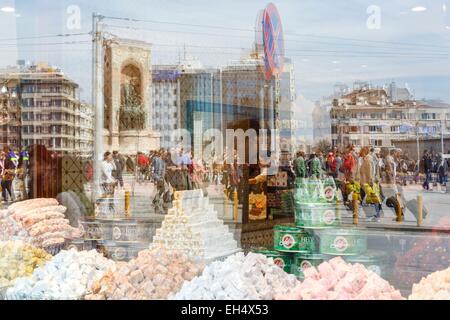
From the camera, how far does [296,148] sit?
5168mm

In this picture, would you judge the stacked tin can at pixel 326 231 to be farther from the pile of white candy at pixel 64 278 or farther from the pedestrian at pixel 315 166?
the pile of white candy at pixel 64 278

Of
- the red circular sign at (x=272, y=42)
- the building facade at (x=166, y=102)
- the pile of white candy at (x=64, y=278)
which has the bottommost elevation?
the pile of white candy at (x=64, y=278)

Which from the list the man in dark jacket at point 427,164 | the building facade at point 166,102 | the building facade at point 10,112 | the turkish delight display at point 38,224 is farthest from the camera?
the building facade at point 166,102

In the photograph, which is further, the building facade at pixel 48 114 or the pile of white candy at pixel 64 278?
the building facade at pixel 48 114

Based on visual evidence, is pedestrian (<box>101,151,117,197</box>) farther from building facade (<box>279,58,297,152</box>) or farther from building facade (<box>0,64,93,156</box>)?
building facade (<box>279,58,297,152</box>)

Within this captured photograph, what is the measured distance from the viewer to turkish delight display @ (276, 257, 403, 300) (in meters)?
2.47

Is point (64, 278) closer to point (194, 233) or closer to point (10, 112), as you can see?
point (194, 233)

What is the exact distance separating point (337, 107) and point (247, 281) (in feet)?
7.25

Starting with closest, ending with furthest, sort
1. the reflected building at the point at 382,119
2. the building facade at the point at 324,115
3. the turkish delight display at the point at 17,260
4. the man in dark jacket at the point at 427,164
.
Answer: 1. the turkish delight display at the point at 17,260
2. the man in dark jacket at the point at 427,164
3. the reflected building at the point at 382,119
4. the building facade at the point at 324,115

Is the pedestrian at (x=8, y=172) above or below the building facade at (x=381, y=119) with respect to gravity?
below

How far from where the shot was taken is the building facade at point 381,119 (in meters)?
3.52

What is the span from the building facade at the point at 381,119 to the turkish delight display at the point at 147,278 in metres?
1.56

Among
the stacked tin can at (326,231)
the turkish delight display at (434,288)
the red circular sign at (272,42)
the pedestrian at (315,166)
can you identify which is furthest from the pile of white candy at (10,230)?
the turkish delight display at (434,288)

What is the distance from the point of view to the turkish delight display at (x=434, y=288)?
243 cm
